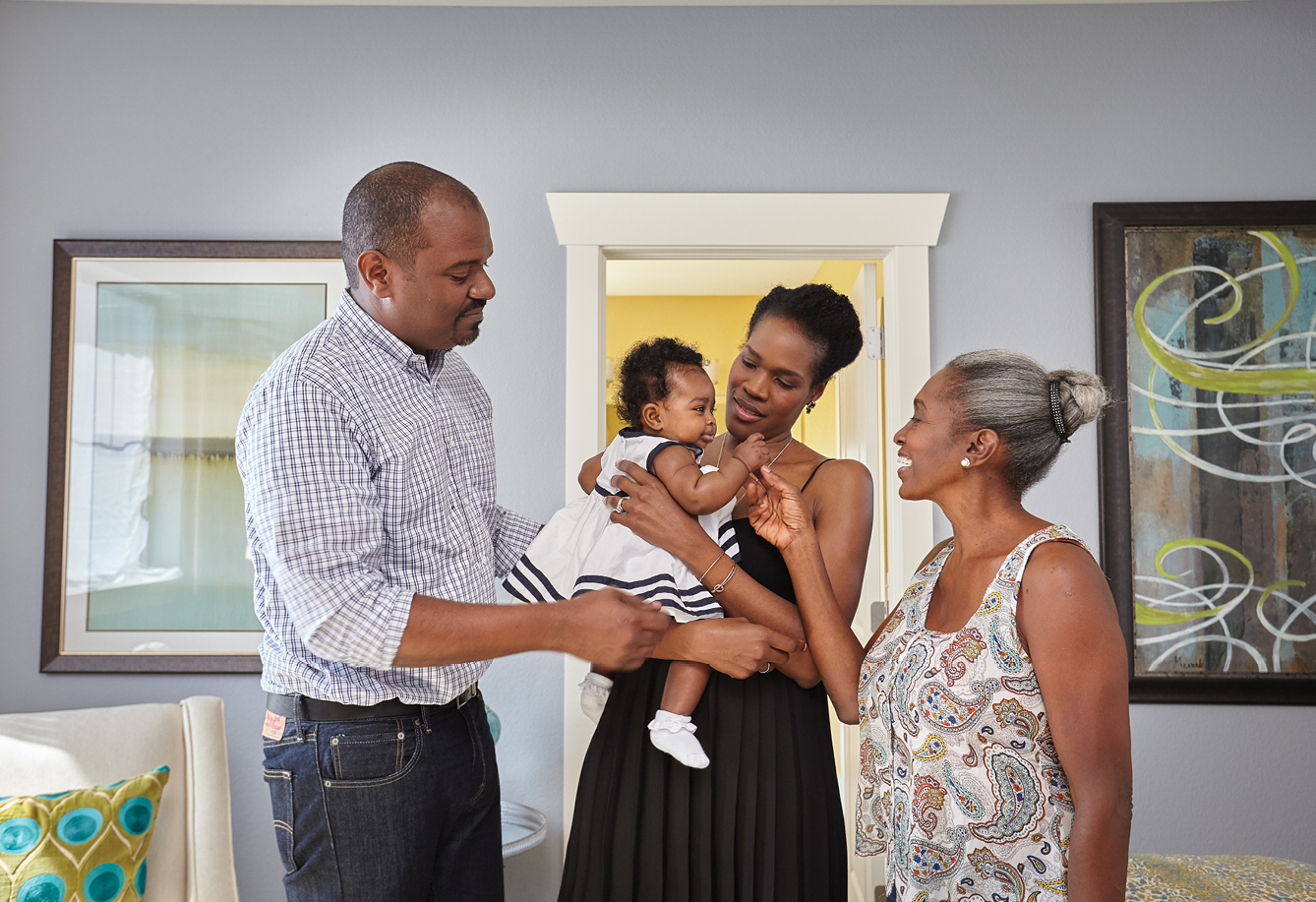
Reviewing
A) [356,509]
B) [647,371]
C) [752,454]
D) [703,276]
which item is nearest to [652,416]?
[647,371]

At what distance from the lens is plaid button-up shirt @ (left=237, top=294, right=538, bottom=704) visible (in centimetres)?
119

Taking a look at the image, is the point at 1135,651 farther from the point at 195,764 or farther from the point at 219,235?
the point at 219,235

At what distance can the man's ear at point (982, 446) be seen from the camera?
140 centimetres

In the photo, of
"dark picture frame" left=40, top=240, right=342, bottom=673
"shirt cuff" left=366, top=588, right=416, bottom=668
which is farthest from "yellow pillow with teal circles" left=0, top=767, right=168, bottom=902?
"shirt cuff" left=366, top=588, right=416, bottom=668

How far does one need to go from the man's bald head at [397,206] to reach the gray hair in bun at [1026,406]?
838 mm

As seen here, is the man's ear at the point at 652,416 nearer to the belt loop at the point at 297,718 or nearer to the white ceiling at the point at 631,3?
the belt loop at the point at 297,718

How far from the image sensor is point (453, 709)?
1.43 m

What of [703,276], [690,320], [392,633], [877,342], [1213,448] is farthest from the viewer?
[690,320]

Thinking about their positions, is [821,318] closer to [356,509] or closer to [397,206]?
[397,206]

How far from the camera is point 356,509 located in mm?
1222

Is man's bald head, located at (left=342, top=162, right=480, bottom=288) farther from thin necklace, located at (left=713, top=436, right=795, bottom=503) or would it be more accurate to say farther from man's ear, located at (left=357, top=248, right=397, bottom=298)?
thin necklace, located at (left=713, top=436, right=795, bottom=503)

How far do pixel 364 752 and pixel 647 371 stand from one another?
0.91 metres

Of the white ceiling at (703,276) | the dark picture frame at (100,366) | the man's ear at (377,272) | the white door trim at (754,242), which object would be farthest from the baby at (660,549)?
the white ceiling at (703,276)

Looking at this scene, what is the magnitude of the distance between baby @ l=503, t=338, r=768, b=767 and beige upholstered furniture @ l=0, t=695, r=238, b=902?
1.10 metres
